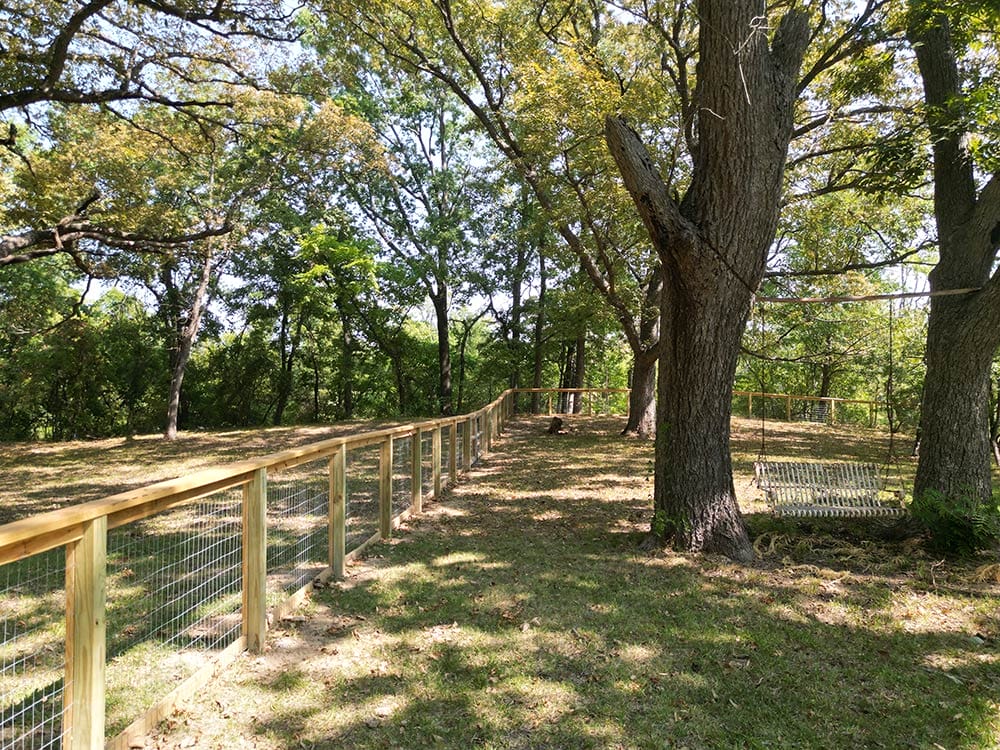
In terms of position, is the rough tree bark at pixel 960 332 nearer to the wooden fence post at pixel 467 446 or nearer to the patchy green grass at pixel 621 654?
the patchy green grass at pixel 621 654

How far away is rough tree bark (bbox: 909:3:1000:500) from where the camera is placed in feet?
16.9

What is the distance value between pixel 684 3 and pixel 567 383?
67.7 ft

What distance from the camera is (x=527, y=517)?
21.0ft

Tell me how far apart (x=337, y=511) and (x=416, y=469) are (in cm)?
200

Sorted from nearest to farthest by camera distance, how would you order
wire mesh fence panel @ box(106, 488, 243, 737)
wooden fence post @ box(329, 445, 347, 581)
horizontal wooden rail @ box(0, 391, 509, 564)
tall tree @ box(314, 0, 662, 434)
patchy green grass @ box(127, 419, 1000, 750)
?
horizontal wooden rail @ box(0, 391, 509, 564) → patchy green grass @ box(127, 419, 1000, 750) → wire mesh fence panel @ box(106, 488, 243, 737) → wooden fence post @ box(329, 445, 347, 581) → tall tree @ box(314, 0, 662, 434)

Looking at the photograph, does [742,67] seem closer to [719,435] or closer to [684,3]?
[719,435]

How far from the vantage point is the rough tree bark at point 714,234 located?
4617 mm

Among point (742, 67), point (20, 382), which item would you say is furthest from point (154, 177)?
point (742, 67)

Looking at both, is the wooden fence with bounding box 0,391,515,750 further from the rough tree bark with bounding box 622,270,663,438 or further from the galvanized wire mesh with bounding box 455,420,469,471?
the rough tree bark with bounding box 622,270,663,438

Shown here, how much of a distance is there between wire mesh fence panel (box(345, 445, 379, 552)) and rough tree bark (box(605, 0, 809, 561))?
2638 mm

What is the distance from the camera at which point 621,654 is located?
3207 millimetres

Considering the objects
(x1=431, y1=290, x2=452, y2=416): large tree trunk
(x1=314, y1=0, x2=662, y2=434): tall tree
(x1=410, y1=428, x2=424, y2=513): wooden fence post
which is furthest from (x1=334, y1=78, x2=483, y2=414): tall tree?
(x1=410, y1=428, x2=424, y2=513): wooden fence post

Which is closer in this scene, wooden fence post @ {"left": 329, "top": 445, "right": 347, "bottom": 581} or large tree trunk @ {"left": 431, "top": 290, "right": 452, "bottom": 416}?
wooden fence post @ {"left": 329, "top": 445, "right": 347, "bottom": 581}

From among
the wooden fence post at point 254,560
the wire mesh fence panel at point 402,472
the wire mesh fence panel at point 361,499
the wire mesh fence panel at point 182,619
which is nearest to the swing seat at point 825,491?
the wire mesh fence panel at point 402,472
